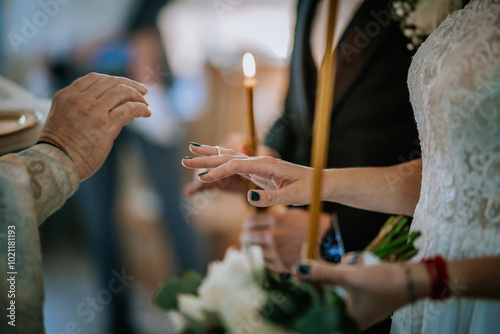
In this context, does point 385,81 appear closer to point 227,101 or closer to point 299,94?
point 299,94

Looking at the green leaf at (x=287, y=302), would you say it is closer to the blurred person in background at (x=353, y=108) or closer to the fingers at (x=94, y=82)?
the fingers at (x=94, y=82)

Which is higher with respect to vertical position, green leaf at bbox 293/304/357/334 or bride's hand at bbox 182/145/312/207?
bride's hand at bbox 182/145/312/207

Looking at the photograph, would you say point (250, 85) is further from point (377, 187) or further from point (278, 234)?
point (278, 234)

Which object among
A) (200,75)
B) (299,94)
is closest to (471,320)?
(299,94)

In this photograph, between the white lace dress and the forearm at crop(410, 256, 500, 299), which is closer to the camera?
the forearm at crop(410, 256, 500, 299)

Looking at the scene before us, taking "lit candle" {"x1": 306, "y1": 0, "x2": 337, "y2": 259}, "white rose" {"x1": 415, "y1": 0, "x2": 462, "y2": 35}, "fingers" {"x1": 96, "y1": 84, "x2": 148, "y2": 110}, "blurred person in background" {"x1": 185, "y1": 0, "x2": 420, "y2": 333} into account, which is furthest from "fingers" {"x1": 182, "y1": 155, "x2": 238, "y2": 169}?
"white rose" {"x1": 415, "y1": 0, "x2": 462, "y2": 35}

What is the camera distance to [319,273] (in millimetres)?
398

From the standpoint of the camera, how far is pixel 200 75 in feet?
8.75

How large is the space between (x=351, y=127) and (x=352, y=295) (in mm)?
731

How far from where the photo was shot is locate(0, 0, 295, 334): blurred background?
176cm

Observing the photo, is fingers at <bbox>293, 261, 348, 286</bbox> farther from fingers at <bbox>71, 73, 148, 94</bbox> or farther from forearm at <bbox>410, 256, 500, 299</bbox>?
fingers at <bbox>71, 73, 148, 94</bbox>
